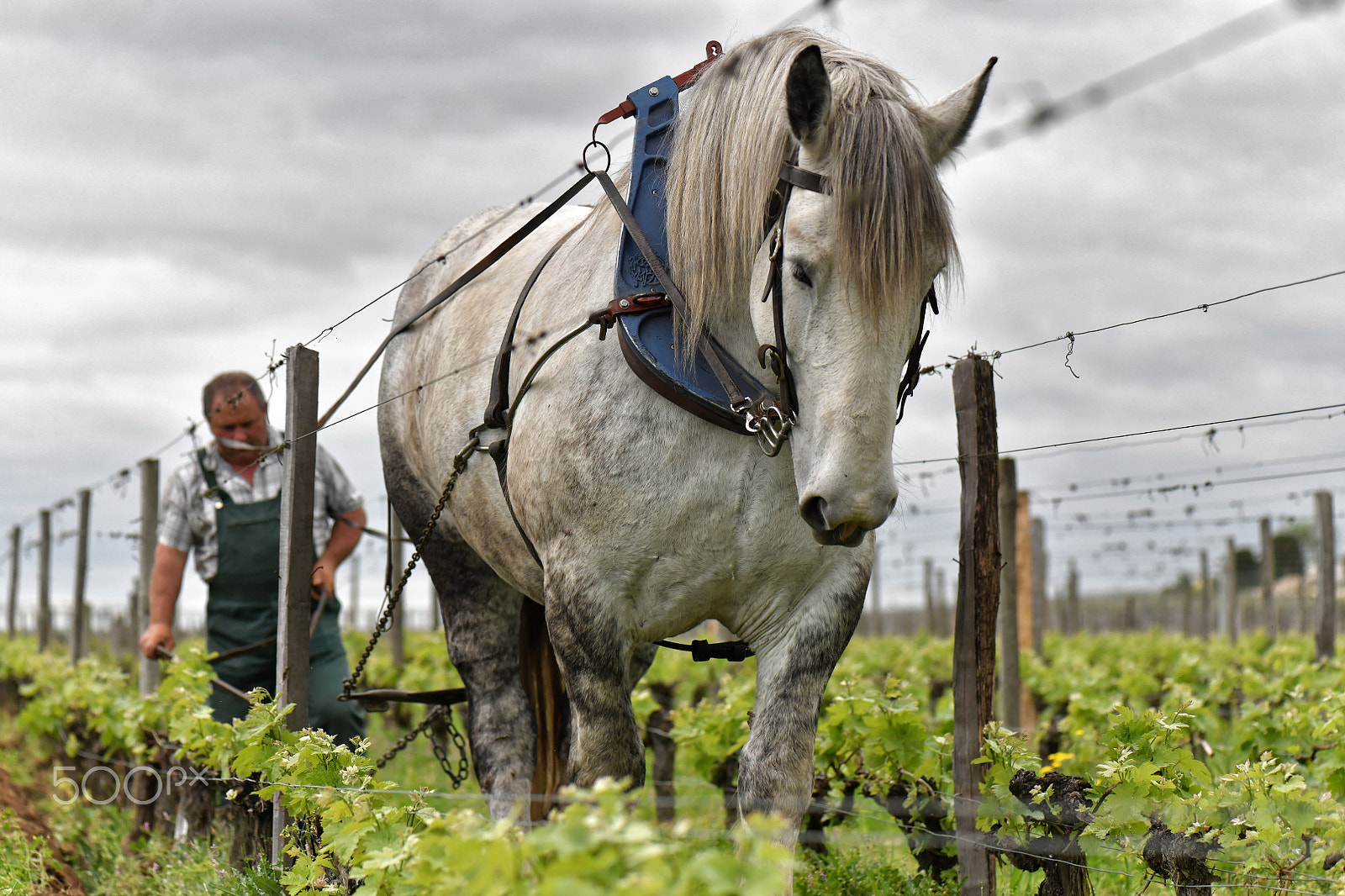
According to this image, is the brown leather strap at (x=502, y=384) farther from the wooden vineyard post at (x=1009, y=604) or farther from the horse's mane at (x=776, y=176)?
the wooden vineyard post at (x=1009, y=604)

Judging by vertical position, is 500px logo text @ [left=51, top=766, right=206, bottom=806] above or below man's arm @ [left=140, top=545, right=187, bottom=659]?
below

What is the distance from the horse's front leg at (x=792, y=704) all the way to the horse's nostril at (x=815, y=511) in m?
0.42

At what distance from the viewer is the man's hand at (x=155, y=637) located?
18.2 ft

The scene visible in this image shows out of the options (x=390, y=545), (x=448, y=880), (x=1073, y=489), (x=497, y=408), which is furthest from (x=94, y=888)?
(x=1073, y=489)

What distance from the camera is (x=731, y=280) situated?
2.88 meters

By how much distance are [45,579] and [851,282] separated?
16417 mm

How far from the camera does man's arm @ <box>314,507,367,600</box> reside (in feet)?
17.5

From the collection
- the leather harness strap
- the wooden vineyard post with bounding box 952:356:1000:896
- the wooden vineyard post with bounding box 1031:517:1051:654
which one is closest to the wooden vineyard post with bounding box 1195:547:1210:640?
the wooden vineyard post with bounding box 1031:517:1051:654

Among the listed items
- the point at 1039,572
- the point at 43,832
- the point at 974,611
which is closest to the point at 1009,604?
the point at 974,611

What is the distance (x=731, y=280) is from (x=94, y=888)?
173 inches

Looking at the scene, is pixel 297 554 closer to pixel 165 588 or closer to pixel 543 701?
pixel 543 701

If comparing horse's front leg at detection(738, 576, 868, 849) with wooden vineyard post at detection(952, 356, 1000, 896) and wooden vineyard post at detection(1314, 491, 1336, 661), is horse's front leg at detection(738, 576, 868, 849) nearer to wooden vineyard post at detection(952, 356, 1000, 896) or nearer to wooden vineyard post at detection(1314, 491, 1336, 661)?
wooden vineyard post at detection(952, 356, 1000, 896)

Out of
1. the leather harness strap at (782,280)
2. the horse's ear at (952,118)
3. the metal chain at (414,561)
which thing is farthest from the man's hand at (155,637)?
the horse's ear at (952,118)

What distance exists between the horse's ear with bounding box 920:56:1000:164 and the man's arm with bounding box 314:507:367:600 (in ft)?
11.2
